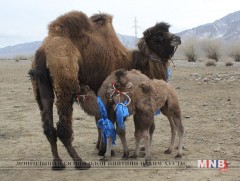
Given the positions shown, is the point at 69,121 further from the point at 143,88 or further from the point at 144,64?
the point at 144,64

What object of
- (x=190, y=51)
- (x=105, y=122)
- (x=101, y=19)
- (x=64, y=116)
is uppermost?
(x=101, y=19)

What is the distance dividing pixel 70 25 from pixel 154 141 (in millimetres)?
2867

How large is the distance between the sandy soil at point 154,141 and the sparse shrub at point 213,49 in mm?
16485

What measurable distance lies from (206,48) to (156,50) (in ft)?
78.2

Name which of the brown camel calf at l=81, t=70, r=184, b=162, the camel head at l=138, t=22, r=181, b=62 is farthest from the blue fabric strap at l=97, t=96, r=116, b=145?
the camel head at l=138, t=22, r=181, b=62

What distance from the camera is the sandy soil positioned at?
5.70 metres

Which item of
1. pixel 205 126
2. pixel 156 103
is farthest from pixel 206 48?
pixel 156 103

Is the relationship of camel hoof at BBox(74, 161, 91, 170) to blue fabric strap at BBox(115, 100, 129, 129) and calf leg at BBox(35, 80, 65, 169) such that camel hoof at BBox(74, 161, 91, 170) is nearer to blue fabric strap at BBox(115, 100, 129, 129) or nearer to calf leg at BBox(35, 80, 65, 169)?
calf leg at BBox(35, 80, 65, 169)

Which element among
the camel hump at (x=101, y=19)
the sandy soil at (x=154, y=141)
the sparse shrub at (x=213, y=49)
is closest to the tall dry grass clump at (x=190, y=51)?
the sparse shrub at (x=213, y=49)

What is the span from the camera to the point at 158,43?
7.17m

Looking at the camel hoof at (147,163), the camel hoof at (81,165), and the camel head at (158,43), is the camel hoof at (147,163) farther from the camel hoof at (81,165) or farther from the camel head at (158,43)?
the camel head at (158,43)

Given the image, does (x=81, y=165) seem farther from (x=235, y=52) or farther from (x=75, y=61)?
(x=235, y=52)

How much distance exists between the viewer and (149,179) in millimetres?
5426

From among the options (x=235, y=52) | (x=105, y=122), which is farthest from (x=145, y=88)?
(x=235, y=52)
